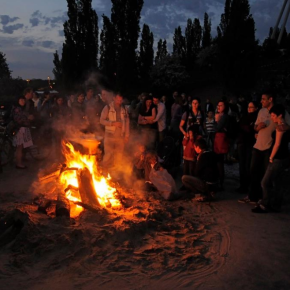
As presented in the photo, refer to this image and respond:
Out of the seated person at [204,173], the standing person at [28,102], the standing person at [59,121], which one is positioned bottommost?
the seated person at [204,173]

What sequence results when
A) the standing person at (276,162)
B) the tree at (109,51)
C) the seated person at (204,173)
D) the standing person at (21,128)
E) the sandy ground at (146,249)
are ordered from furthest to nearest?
the tree at (109,51), the standing person at (21,128), the seated person at (204,173), the standing person at (276,162), the sandy ground at (146,249)

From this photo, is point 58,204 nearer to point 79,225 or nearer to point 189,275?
point 79,225

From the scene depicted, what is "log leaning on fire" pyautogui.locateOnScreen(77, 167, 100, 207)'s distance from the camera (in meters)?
6.09

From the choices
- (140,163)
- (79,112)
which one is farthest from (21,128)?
(140,163)

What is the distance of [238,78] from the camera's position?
2686cm

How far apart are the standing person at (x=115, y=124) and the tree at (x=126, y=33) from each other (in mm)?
23148

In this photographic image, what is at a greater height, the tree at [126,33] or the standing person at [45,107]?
the tree at [126,33]

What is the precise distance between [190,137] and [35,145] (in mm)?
6179

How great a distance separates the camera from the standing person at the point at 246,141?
718 centimetres

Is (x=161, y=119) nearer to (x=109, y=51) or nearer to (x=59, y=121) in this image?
(x=59, y=121)

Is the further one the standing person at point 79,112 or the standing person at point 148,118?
the standing person at point 79,112

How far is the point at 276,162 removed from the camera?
5926mm

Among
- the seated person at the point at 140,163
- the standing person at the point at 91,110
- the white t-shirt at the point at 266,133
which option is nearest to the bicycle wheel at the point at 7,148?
the standing person at the point at 91,110

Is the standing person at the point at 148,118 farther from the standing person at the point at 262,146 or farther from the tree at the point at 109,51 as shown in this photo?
the tree at the point at 109,51
